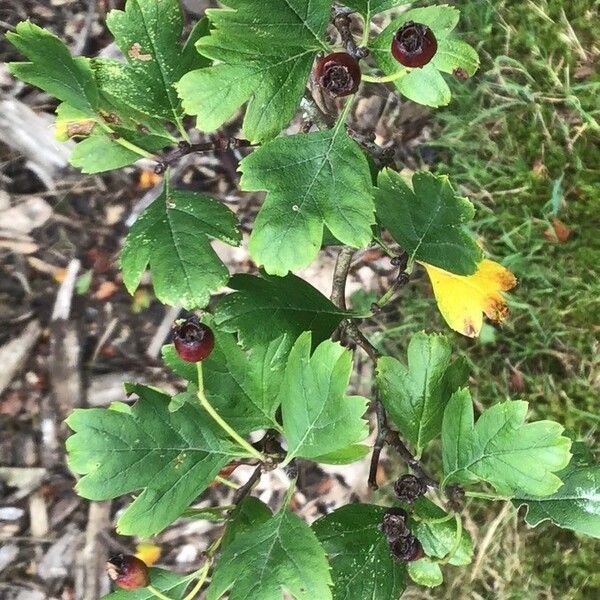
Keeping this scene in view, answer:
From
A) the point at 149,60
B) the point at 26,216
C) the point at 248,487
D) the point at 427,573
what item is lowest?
the point at 26,216

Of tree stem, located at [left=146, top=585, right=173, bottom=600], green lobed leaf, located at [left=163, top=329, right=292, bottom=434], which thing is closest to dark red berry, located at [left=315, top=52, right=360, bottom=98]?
green lobed leaf, located at [left=163, top=329, right=292, bottom=434]

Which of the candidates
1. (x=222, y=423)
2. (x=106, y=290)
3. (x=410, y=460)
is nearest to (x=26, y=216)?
(x=106, y=290)

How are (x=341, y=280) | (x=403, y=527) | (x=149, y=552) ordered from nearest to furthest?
(x=403, y=527), (x=341, y=280), (x=149, y=552)

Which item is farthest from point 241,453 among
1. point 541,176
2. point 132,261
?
point 541,176

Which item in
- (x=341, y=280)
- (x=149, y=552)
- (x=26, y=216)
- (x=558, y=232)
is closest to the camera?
(x=341, y=280)

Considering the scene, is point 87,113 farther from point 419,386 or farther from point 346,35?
point 419,386

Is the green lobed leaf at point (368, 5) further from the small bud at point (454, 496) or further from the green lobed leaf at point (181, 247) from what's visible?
the small bud at point (454, 496)
